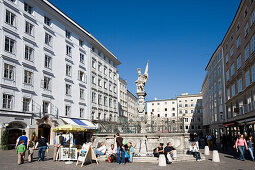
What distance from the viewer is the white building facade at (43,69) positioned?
26.5 metres

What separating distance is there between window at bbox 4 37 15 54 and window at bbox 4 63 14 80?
1.63 m

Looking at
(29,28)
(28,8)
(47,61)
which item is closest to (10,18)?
(29,28)

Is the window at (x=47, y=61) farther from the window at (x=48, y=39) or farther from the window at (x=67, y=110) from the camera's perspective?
the window at (x=67, y=110)

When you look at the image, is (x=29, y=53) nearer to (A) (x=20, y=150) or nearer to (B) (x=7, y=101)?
(B) (x=7, y=101)

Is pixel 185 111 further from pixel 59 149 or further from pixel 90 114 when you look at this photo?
pixel 59 149

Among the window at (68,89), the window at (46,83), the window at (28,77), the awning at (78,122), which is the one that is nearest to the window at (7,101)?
the window at (28,77)

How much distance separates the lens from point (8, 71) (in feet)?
86.8

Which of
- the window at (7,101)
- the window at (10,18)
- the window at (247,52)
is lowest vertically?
the window at (7,101)

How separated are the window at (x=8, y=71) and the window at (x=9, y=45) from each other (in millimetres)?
1630

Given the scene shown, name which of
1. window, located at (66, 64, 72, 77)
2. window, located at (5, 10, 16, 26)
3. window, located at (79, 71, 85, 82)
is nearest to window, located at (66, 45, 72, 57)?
window, located at (66, 64, 72, 77)

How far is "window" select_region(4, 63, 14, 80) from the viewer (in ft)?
85.9

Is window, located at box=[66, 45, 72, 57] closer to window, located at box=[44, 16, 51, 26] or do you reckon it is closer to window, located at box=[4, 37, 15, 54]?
window, located at box=[44, 16, 51, 26]

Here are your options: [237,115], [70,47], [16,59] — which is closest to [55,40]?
[70,47]

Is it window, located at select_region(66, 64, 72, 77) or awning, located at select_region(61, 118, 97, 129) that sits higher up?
window, located at select_region(66, 64, 72, 77)
